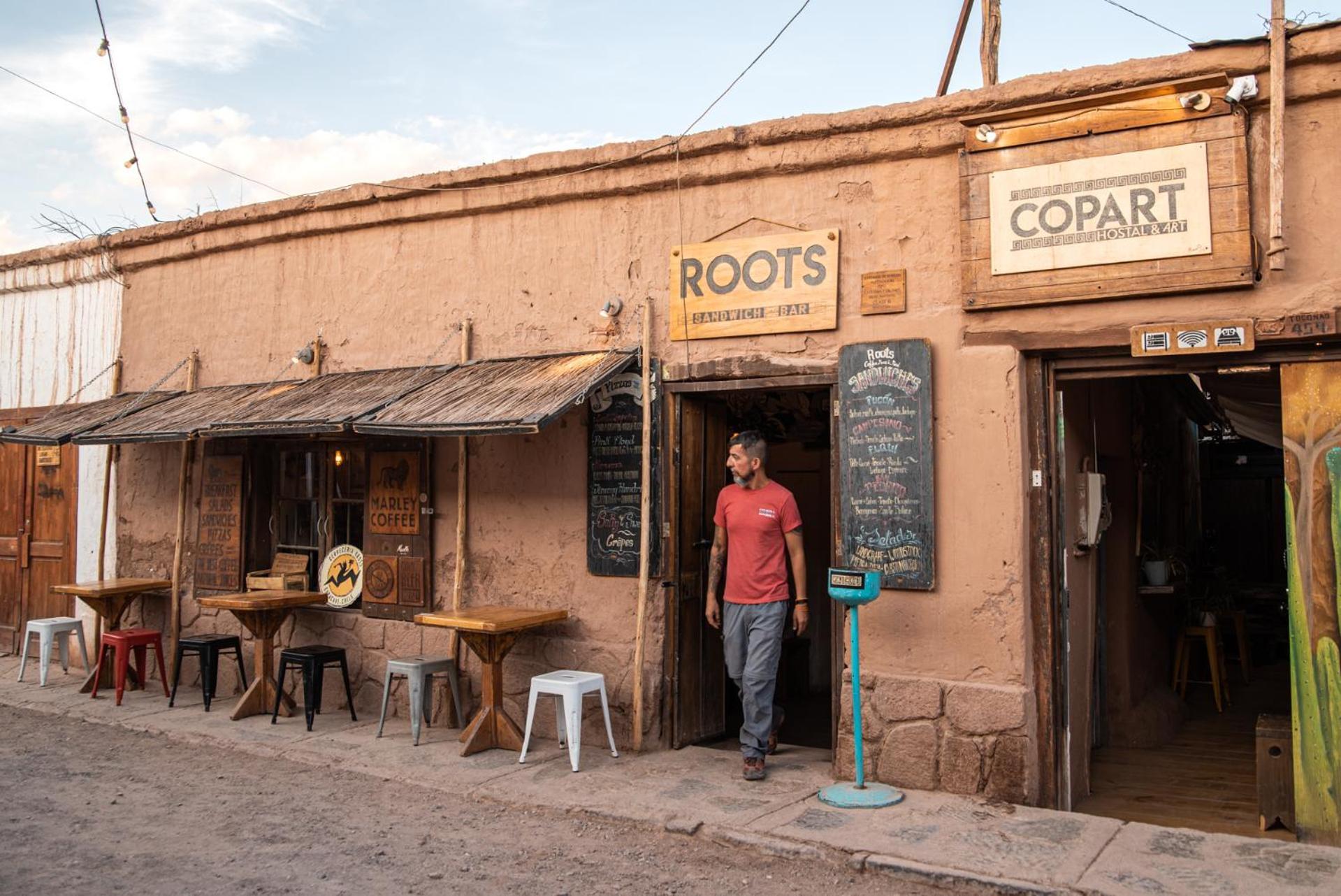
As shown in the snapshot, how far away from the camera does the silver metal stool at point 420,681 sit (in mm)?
6906

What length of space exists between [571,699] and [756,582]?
124 cm

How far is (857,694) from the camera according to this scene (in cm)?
552

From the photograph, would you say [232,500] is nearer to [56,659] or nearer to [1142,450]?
[56,659]

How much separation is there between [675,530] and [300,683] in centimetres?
358

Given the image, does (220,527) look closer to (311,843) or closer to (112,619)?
(112,619)

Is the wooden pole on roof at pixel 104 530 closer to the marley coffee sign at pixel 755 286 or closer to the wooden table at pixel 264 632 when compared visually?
the wooden table at pixel 264 632

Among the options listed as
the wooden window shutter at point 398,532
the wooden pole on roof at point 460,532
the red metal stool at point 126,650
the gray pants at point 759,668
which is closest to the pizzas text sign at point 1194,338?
the gray pants at point 759,668

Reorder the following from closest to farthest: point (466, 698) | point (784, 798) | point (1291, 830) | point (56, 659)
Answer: point (1291, 830)
point (784, 798)
point (466, 698)
point (56, 659)

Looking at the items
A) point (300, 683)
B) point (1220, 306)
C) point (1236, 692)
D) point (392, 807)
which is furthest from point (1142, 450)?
point (300, 683)

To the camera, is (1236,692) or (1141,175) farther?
(1236,692)

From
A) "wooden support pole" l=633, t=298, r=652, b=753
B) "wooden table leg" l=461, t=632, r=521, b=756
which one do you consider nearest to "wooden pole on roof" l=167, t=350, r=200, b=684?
"wooden table leg" l=461, t=632, r=521, b=756

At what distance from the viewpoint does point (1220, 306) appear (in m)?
5.12

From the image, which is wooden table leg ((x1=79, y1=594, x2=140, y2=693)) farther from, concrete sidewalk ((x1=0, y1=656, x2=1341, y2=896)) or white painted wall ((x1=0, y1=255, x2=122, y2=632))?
concrete sidewalk ((x1=0, y1=656, x2=1341, y2=896))

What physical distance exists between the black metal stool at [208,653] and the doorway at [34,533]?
2.46m
